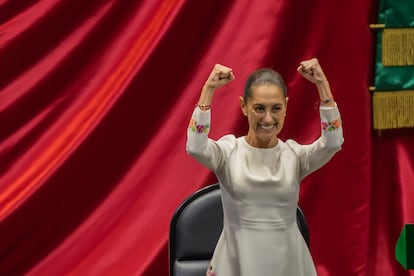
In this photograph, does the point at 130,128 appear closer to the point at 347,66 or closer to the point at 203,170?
the point at 203,170

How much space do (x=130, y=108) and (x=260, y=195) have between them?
88 cm

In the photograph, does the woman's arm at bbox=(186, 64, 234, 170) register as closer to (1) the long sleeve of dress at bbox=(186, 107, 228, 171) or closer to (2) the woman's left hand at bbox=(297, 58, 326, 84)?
(1) the long sleeve of dress at bbox=(186, 107, 228, 171)

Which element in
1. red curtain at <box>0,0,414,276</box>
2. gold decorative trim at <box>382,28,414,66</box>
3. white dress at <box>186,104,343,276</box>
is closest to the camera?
white dress at <box>186,104,343,276</box>

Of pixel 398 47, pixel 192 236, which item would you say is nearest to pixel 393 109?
pixel 398 47

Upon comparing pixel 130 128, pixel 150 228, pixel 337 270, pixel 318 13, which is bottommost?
pixel 337 270

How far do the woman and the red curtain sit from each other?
784 mm

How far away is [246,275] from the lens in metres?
1.13

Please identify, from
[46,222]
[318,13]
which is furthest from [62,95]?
[318,13]

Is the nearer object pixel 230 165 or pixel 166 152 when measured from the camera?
pixel 230 165

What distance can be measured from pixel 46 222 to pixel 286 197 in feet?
3.21

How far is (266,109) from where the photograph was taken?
3.82 feet

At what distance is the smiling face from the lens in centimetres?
116

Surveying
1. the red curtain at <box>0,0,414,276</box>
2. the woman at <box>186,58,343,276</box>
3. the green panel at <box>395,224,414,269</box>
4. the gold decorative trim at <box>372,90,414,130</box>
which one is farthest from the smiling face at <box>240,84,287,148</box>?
the gold decorative trim at <box>372,90,414,130</box>

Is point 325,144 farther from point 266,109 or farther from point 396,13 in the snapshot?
point 396,13
